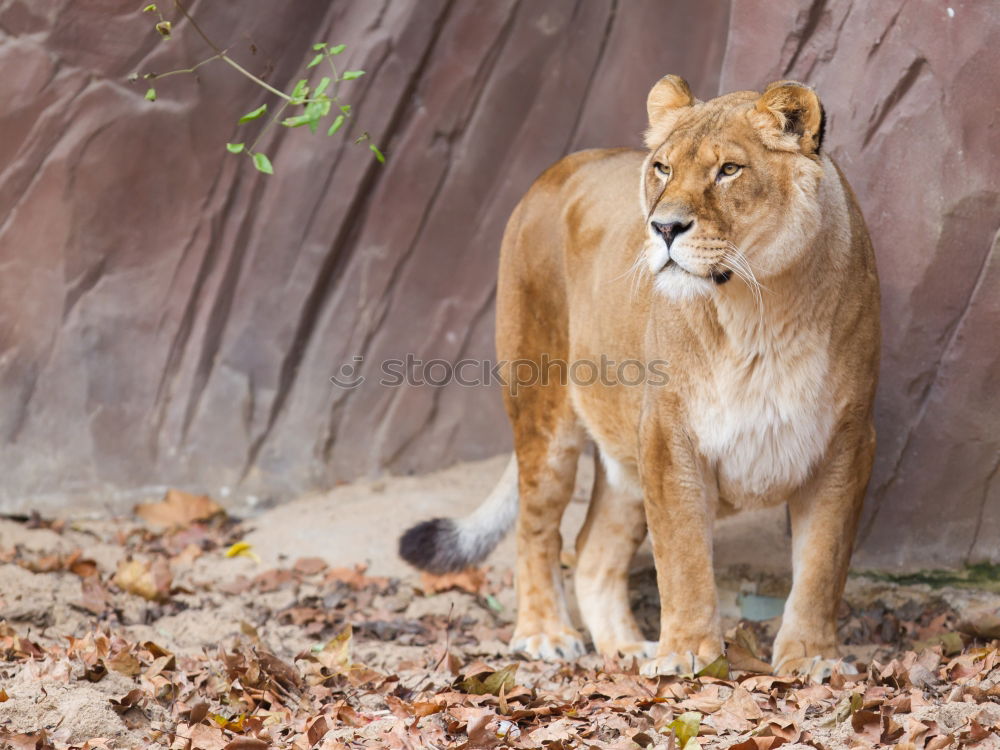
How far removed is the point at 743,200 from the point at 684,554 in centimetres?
117

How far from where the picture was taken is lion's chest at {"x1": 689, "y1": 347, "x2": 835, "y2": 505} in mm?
3873

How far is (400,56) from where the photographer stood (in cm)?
654

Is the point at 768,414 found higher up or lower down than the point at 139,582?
higher up

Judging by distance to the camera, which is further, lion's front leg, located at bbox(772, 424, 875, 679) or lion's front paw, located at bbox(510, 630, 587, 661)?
lion's front paw, located at bbox(510, 630, 587, 661)

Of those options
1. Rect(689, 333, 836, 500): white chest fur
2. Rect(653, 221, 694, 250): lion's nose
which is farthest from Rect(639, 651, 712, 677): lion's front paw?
Rect(653, 221, 694, 250): lion's nose

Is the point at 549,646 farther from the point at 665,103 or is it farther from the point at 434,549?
the point at 665,103

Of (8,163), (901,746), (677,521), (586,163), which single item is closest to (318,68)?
(8,163)

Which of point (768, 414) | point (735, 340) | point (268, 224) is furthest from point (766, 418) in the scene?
point (268, 224)

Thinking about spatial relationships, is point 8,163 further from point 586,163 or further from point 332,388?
point 586,163

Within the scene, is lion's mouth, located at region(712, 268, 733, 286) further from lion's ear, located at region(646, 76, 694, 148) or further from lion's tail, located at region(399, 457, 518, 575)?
lion's tail, located at region(399, 457, 518, 575)

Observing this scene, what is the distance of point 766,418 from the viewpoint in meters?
3.91

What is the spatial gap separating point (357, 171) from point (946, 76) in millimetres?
3196

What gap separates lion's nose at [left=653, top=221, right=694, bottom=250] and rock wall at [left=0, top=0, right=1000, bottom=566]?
9.63 feet

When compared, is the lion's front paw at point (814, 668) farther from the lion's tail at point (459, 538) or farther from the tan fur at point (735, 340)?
the lion's tail at point (459, 538)
